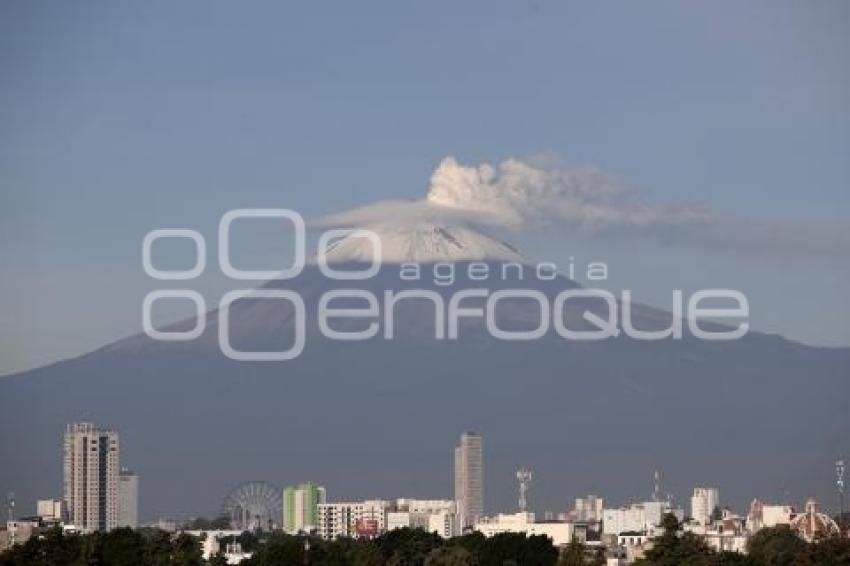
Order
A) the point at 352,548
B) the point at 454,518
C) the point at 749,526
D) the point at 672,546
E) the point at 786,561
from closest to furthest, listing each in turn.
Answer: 1. the point at 672,546
2. the point at 786,561
3. the point at 352,548
4. the point at 749,526
5. the point at 454,518

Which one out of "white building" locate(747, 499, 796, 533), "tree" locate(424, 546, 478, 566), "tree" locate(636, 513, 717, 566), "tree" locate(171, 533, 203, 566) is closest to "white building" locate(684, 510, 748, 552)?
"white building" locate(747, 499, 796, 533)

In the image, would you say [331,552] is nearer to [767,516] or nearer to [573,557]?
[573,557]

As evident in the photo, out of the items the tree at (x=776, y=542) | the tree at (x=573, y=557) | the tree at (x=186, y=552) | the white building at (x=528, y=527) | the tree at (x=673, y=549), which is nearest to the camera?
the tree at (x=673, y=549)

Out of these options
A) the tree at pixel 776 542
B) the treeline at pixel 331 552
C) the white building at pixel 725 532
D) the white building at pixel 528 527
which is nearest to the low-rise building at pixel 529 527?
the white building at pixel 528 527

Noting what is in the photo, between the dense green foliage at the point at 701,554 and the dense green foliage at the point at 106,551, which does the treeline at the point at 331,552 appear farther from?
the dense green foliage at the point at 701,554

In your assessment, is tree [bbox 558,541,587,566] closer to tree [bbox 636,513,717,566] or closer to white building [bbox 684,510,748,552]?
tree [bbox 636,513,717,566]

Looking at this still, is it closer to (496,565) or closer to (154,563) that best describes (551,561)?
(496,565)

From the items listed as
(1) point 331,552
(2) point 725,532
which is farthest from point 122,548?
(2) point 725,532

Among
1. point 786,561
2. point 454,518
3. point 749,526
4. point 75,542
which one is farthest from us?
point 454,518

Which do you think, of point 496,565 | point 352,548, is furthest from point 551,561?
point 352,548
